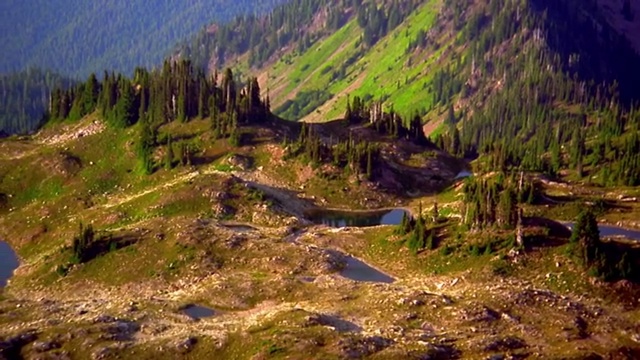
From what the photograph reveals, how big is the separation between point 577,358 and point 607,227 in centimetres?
5163

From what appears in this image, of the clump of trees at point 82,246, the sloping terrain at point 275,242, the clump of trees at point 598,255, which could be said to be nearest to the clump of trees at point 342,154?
the sloping terrain at point 275,242

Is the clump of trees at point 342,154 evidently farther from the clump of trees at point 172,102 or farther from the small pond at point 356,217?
the clump of trees at point 172,102

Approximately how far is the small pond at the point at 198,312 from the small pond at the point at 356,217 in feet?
132

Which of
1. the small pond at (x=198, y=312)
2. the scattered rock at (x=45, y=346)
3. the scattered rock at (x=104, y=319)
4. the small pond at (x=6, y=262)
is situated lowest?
the small pond at (x=6, y=262)

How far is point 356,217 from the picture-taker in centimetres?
12550

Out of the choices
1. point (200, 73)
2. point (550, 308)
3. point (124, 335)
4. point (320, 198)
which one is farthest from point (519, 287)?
point (200, 73)

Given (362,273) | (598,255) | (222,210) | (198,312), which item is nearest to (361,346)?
(198,312)

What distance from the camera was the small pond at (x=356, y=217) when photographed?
400 feet

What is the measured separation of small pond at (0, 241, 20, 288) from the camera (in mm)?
109250

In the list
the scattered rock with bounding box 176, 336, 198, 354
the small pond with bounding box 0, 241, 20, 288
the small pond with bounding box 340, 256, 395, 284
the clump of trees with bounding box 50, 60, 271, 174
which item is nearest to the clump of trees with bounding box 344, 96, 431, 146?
the clump of trees with bounding box 50, 60, 271, 174

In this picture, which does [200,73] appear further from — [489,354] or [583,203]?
[489,354]

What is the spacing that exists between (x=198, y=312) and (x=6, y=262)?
50.7 meters

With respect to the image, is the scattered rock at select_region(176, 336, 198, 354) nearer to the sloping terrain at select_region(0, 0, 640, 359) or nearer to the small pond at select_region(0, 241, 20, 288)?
the sloping terrain at select_region(0, 0, 640, 359)

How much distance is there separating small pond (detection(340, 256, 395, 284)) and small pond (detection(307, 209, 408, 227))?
2346 centimetres
